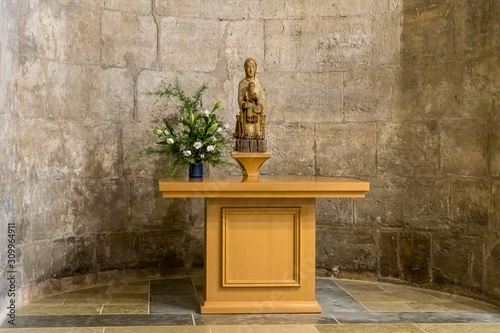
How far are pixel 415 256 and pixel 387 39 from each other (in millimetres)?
2383

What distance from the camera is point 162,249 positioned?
648cm

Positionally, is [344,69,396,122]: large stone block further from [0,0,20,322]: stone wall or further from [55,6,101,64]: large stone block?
[0,0,20,322]: stone wall

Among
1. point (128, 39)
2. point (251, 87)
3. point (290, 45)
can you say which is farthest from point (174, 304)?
point (290, 45)

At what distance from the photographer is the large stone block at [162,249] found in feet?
21.0

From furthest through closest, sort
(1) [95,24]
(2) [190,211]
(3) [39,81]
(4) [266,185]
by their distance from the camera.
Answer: (2) [190,211] → (1) [95,24] → (3) [39,81] → (4) [266,185]

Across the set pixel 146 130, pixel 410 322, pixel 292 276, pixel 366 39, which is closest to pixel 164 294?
pixel 292 276

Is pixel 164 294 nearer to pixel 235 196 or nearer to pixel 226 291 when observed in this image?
pixel 226 291

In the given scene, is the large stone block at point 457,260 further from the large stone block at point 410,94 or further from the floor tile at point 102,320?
the floor tile at point 102,320

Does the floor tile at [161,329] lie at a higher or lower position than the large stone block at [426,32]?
lower

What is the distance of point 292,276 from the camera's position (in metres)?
4.93

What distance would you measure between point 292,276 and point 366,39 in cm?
298

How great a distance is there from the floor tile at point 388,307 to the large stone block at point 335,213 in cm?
131

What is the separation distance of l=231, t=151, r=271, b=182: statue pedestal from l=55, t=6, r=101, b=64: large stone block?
6.96 ft

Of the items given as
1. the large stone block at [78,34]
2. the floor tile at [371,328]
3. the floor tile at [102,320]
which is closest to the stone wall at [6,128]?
the floor tile at [102,320]
